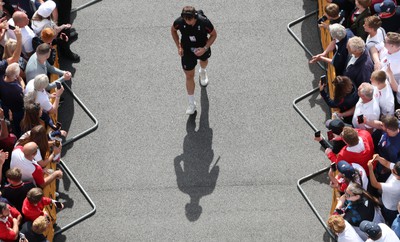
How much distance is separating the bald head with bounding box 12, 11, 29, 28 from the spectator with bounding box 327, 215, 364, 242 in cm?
520

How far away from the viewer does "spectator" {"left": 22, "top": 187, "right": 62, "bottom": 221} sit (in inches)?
365

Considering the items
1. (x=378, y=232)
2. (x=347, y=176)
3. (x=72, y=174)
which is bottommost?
(x=72, y=174)

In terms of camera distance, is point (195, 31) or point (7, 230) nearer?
point (7, 230)

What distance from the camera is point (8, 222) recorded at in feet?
30.1

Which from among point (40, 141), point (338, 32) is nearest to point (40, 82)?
point (40, 141)

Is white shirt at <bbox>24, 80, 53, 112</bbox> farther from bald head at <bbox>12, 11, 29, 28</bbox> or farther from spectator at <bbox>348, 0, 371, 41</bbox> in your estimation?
spectator at <bbox>348, 0, 371, 41</bbox>

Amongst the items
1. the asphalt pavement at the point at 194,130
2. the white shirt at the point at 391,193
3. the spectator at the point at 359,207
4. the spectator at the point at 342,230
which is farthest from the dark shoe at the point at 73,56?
the white shirt at the point at 391,193

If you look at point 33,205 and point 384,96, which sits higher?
point 384,96

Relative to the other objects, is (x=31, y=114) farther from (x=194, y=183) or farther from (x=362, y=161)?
(x=362, y=161)

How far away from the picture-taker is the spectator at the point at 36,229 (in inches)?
361

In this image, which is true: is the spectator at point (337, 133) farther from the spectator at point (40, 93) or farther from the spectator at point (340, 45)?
the spectator at point (40, 93)

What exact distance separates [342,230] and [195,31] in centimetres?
365

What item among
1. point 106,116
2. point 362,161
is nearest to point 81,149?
point 106,116

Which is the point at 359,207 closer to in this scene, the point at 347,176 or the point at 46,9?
the point at 347,176
